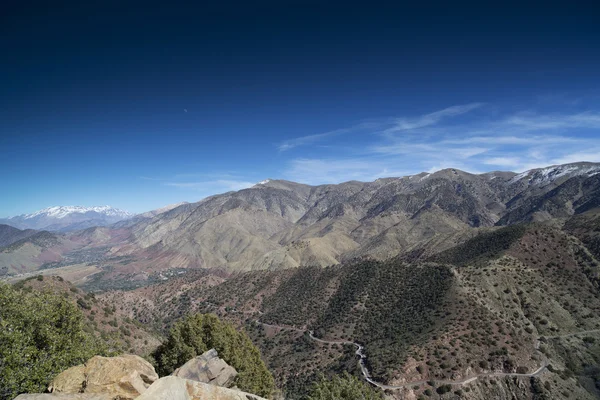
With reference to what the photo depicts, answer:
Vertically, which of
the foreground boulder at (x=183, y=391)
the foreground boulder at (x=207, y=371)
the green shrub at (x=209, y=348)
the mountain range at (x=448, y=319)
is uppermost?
the foreground boulder at (x=183, y=391)

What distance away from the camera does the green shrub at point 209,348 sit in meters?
39.2

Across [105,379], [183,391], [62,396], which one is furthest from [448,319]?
[62,396]

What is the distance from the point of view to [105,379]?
1838 centimetres

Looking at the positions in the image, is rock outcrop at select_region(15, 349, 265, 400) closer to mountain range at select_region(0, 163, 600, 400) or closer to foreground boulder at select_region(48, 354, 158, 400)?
foreground boulder at select_region(48, 354, 158, 400)

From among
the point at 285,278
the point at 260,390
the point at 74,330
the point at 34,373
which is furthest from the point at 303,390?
the point at 285,278

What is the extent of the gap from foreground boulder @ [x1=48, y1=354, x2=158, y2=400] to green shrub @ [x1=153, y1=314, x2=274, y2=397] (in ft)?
68.7

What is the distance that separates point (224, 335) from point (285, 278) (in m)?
135

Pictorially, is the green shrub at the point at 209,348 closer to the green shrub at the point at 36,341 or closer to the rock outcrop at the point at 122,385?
the green shrub at the point at 36,341

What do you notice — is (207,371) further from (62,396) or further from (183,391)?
(62,396)

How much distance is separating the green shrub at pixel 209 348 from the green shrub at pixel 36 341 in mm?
11130

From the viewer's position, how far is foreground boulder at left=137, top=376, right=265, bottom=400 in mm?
15719

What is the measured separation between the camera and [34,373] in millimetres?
21188

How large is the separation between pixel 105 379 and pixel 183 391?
5408 mm

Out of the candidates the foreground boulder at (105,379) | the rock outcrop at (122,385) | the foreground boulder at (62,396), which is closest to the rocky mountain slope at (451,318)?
the rock outcrop at (122,385)
